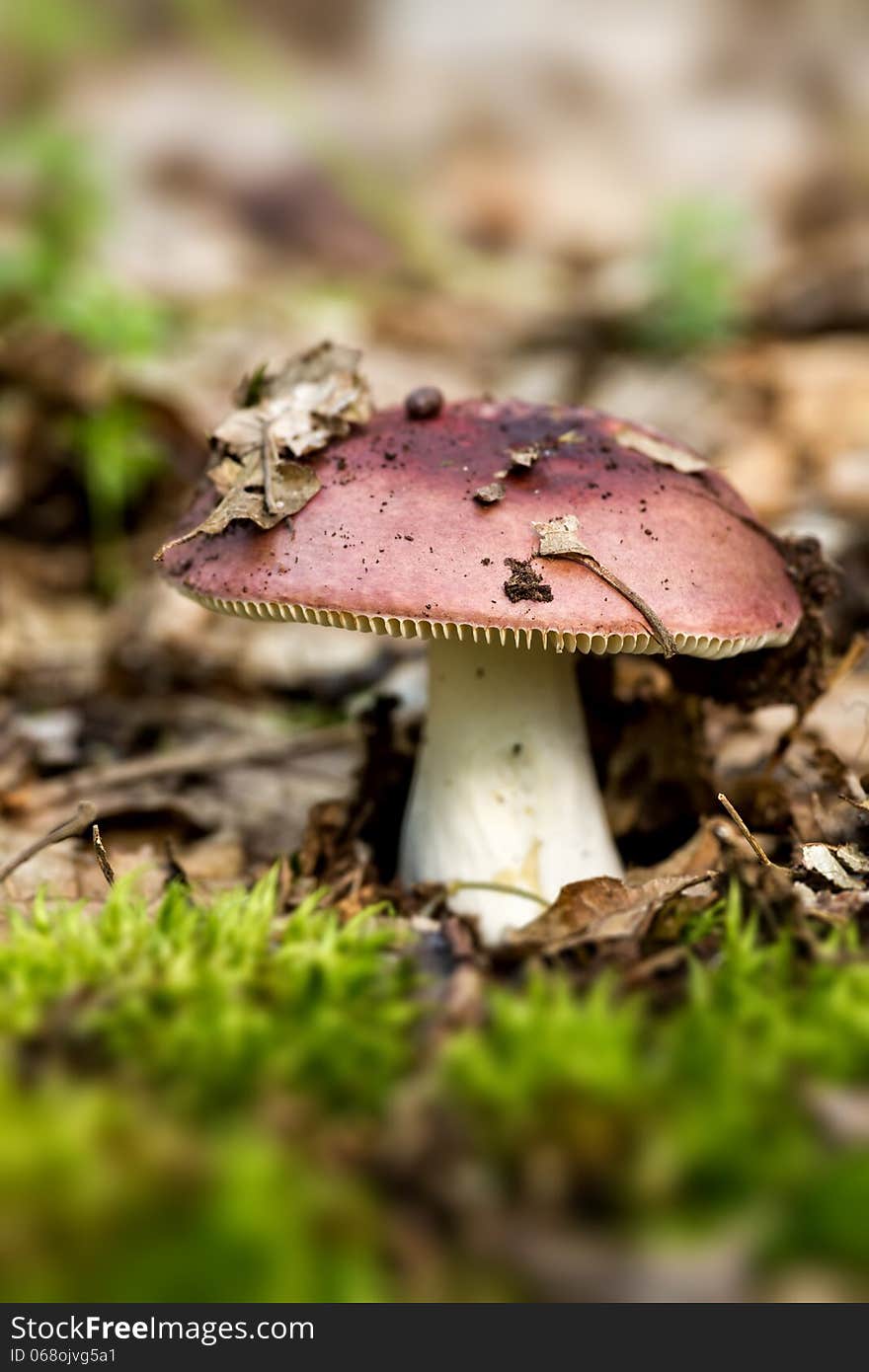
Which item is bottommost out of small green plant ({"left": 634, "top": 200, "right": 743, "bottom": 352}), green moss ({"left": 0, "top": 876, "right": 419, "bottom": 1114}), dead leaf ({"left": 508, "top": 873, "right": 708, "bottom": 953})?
green moss ({"left": 0, "top": 876, "right": 419, "bottom": 1114})

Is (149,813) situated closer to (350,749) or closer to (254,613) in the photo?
(350,749)

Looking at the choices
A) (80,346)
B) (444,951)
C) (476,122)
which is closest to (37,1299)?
(444,951)

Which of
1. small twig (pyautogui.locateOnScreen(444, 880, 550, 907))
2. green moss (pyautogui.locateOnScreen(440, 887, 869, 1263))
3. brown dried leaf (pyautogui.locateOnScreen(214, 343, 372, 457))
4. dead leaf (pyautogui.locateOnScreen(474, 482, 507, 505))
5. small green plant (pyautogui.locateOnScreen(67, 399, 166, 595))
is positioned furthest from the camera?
small green plant (pyautogui.locateOnScreen(67, 399, 166, 595))

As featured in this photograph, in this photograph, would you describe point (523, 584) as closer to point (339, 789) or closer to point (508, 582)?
point (508, 582)

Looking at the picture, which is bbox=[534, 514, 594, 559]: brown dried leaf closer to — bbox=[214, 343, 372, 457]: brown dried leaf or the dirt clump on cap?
bbox=[214, 343, 372, 457]: brown dried leaf

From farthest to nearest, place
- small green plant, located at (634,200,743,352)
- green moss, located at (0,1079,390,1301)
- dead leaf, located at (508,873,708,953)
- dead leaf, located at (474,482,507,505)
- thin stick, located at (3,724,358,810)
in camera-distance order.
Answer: small green plant, located at (634,200,743,352) → thin stick, located at (3,724,358,810) → dead leaf, located at (474,482,507,505) → dead leaf, located at (508,873,708,953) → green moss, located at (0,1079,390,1301)

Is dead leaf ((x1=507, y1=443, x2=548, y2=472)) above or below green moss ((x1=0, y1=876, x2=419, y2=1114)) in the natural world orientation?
above

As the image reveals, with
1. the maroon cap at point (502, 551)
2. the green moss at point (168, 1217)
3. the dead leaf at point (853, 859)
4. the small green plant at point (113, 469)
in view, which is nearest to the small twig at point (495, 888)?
the maroon cap at point (502, 551)

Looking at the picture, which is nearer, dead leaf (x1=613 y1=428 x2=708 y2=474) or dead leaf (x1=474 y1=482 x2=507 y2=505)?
dead leaf (x1=474 y1=482 x2=507 y2=505)

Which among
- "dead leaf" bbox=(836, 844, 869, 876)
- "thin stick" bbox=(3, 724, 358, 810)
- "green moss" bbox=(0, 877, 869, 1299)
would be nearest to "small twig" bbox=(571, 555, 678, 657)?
"dead leaf" bbox=(836, 844, 869, 876)
